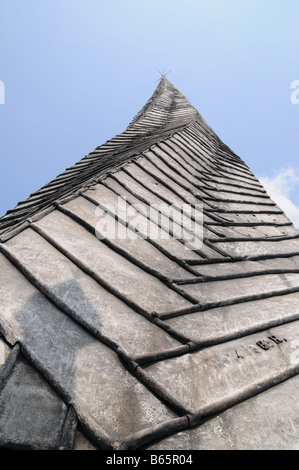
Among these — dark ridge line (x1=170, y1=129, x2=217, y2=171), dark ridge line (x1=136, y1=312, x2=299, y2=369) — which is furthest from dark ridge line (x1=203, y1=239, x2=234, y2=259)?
dark ridge line (x1=170, y1=129, x2=217, y2=171)

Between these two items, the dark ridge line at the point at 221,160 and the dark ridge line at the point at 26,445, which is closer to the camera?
the dark ridge line at the point at 26,445

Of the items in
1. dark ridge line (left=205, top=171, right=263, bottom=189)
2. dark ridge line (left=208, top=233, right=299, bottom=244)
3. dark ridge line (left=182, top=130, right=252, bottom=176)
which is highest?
dark ridge line (left=182, top=130, right=252, bottom=176)

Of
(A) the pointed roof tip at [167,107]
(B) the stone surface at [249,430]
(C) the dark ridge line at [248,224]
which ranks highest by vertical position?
(A) the pointed roof tip at [167,107]

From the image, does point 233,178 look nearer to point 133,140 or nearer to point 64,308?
point 133,140

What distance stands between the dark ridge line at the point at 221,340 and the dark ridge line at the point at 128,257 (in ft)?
1.07

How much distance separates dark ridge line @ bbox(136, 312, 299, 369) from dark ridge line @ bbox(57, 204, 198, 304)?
1.07 ft

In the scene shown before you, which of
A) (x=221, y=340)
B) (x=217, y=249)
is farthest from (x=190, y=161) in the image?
(x=221, y=340)

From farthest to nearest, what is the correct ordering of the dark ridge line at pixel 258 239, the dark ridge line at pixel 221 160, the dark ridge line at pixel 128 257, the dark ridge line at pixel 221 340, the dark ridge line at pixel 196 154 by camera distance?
1. the dark ridge line at pixel 221 160
2. the dark ridge line at pixel 196 154
3. the dark ridge line at pixel 258 239
4. the dark ridge line at pixel 128 257
5. the dark ridge line at pixel 221 340

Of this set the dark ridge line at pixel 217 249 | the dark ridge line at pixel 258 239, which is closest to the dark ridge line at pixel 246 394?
the dark ridge line at pixel 217 249

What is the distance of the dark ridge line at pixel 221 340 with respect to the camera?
1.58 metres

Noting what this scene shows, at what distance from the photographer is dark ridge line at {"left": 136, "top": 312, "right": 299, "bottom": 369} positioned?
5.18 feet

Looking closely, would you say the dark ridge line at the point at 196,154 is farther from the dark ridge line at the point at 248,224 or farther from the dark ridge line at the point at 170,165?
the dark ridge line at the point at 248,224

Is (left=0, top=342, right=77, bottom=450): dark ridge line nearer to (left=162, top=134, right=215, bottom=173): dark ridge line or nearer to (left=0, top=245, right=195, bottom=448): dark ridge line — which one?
(left=0, top=245, right=195, bottom=448): dark ridge line

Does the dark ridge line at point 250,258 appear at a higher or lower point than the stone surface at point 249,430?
higher
